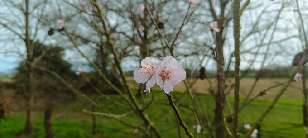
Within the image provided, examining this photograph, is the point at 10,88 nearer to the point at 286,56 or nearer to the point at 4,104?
the point at 4,104

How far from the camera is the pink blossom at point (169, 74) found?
1790mm

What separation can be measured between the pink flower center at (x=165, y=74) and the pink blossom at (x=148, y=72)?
29 mm

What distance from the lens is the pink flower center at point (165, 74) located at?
1812 millimetres

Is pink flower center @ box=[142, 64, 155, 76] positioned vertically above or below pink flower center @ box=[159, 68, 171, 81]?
above

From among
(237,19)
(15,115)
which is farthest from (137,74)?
(15,115)

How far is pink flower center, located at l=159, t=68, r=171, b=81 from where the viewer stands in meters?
1.81

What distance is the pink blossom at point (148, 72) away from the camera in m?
1.84

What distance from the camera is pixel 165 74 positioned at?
182cm

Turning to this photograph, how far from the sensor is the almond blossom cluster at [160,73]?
1808 mm

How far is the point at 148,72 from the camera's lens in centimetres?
185

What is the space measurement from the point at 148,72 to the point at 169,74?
0.08m

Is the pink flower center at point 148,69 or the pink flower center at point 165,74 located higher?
the pink flower center at point 148,69

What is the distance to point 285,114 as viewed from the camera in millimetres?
29625

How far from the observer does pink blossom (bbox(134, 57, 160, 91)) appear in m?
1.84
